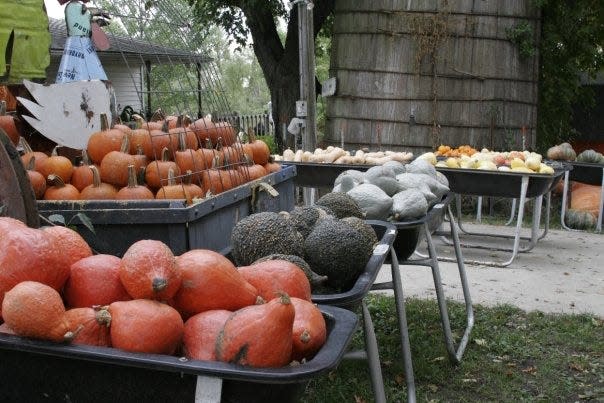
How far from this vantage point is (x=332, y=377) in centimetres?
444

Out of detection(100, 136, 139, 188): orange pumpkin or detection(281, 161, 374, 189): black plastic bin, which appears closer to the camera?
detection(100, 136, 139, 188): orange pumpkin

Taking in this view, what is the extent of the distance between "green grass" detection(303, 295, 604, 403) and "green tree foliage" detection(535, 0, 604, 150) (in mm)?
6939

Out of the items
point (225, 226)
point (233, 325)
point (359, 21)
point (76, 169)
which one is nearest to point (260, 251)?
point (225, 226)

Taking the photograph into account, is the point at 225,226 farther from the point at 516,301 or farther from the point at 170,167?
the point at 516,301

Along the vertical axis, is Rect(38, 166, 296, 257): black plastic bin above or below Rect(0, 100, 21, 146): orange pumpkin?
below

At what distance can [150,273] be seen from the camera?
1.58m

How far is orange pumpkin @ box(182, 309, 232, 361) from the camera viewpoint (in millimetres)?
1528

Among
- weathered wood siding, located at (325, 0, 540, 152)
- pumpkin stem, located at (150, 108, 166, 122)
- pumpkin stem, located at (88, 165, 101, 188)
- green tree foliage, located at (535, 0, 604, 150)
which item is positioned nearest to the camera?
pumpkin stem, located at (88, 165, 101, 188)

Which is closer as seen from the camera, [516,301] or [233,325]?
[233,325]

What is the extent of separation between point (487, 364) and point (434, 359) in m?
0.35

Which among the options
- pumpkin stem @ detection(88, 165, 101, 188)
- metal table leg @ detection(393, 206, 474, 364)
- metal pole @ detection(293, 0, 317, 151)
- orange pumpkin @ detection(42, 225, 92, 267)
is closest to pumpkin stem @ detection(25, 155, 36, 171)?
pumpkin stem @ detection(88, 165, 101, 188)

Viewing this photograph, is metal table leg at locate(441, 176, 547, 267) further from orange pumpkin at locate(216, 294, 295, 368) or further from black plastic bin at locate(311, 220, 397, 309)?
orange pumpkin at locate(216, 294, 295, 368)

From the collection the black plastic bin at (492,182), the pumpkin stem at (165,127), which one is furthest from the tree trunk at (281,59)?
the pumpkin stem at (165,127)

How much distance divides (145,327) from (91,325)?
140mm
